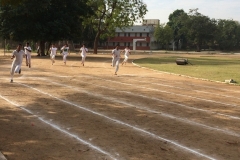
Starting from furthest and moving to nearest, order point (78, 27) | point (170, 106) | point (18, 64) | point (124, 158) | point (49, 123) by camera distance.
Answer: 1. point (78, 27)
2. point (18, 64)
3. point (170, 106)
4. point (49, 123)
5. point (124, 158)

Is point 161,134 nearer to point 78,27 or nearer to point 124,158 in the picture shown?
point 124,158

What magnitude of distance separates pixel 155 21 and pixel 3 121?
13140 cm

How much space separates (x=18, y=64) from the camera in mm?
17219

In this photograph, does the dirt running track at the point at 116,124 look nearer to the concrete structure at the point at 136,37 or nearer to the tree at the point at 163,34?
the tree at the point at 163,34

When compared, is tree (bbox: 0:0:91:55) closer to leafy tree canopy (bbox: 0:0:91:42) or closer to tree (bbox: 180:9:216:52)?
leafy tree canopy (bbox: 0:0:91:42)

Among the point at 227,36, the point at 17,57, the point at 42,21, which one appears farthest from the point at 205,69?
the point at 227,36

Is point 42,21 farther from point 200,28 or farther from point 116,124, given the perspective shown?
point 200,28

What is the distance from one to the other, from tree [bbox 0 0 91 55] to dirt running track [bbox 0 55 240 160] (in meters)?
27.4

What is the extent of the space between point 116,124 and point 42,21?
36.8 metres

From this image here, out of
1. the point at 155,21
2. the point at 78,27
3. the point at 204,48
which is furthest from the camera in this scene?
the point at 155,21

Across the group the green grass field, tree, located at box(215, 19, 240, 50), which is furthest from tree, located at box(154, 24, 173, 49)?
the green grass field

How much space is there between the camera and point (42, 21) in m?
43.1

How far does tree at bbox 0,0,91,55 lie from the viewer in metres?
40.8

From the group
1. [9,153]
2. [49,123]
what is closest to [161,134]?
[49,123]
